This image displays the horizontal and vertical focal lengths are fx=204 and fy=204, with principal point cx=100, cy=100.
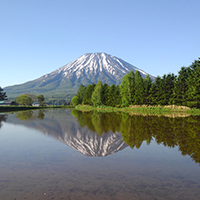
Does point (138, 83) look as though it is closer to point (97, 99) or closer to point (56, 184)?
point (97, 99)

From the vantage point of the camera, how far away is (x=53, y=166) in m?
7.90

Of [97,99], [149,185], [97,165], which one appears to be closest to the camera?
[149,185]

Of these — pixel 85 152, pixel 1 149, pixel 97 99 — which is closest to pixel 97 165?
pixel 85 152

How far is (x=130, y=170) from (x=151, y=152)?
10.4 feet

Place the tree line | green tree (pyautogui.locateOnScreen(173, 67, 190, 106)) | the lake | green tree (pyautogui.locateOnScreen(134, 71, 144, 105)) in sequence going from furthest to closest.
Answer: green tree (pyautogui.locateOnScreen(134, 71, 144, 105)) < green tree (pyautogui.locateOnScreen(173, 67, 190, 106)) < the tree line < the lake

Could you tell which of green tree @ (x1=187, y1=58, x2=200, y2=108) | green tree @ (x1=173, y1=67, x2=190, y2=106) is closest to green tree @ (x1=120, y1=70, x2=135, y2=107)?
green tree @ (x1=173, y1=67, x2=190, y2=106)

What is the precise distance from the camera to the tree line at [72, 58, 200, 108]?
165ft

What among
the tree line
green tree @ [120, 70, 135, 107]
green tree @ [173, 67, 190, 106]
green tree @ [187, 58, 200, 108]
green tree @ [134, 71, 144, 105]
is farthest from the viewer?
green tree @ [120, 70, 135, 107]

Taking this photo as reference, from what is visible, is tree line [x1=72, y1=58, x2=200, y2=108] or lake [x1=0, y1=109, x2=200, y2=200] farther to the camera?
tree line [x1=72, y1=58, x2=200, y2=108]

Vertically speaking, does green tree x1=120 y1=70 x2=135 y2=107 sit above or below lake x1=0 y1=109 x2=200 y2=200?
above

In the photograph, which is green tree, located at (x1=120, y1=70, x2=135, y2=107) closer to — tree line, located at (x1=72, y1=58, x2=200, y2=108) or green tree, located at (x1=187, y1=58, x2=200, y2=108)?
tree line, located at (x1=72, y1=58, x2=200, y2=108)

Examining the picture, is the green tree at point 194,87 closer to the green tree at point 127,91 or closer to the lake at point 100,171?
the green tree at point 127,91

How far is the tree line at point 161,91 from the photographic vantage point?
1975 inches

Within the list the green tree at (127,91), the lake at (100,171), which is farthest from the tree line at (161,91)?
the lake at (100,171)
